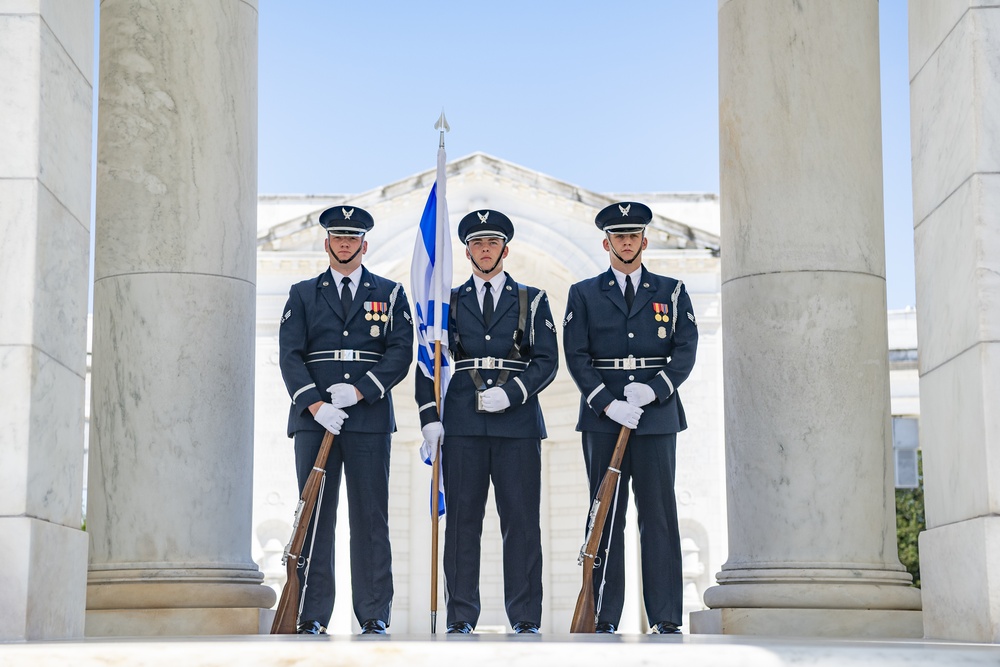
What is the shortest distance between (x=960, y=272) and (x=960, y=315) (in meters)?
0.29

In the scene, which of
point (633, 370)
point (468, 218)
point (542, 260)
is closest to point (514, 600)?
point (633, 370)

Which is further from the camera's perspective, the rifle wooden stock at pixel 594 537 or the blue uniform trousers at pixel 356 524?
the blue uniform trousers at pixel 356 524

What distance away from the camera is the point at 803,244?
12438mm

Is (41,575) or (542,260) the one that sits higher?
(542,260)

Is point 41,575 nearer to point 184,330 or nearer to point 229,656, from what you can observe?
point 229,656

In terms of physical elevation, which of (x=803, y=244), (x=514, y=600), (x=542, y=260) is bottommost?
(x=514, y=600)

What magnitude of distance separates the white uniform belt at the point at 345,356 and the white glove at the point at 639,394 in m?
2.30

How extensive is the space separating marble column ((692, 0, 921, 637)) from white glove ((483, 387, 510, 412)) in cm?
218

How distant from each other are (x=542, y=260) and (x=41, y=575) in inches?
861

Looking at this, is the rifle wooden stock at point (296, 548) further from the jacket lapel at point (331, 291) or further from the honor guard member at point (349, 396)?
the jacket lapel at point (331, 291)

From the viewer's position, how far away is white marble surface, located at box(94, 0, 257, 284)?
12.9 m

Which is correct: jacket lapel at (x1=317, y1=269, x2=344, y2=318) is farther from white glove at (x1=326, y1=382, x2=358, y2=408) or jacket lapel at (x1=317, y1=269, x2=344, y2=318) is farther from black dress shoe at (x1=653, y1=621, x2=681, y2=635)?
black dress shoe at (x1=653, y1=621, x2=681, y2=635)

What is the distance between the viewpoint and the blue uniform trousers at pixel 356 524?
1188cm

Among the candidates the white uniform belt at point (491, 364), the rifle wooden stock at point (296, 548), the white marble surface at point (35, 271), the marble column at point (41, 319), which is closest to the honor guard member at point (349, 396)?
the rifle wooden stock at point (296, 548)
